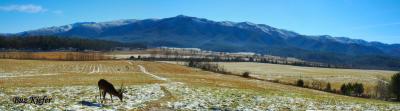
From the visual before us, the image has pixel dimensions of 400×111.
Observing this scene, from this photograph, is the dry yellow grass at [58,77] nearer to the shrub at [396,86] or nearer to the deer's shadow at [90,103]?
the deer's shadow at [90,103]

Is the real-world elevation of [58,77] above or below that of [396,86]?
above

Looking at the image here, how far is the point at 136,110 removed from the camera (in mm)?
24297

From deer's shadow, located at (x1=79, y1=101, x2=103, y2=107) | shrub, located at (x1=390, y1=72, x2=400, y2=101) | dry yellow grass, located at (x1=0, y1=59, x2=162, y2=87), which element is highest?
deer's shadow, located at (x1=79, y1=101, x2=103, y2=107)

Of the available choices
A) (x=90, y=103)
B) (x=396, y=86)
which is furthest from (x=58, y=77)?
(x=396, y=86)

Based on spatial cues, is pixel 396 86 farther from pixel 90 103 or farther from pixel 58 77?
pixel 90 103

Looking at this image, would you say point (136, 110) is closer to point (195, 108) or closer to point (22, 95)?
point (195, 108)

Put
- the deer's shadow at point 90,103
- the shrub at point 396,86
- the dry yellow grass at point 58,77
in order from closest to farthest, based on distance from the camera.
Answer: the deer's shadow at point 90,103, the dry yellow grass at point 58,77, the shrub at point 396,86

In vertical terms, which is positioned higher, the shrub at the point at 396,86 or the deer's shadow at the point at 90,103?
the deer's shadow at the point at 90,103

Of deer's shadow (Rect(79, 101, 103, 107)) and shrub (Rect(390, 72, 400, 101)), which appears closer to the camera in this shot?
deer's shadow (Rect(79, 101, 103, 107))

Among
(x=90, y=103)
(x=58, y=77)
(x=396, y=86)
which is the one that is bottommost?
(x=396, y=86)

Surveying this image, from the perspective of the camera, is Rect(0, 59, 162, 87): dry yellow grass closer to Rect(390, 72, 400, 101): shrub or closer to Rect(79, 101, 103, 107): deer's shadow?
Rect(79, 101, 103, 107): deer's shadow

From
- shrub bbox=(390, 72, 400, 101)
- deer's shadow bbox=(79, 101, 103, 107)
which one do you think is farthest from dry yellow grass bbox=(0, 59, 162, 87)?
shrub bbox=(390, 72, 400, 101)

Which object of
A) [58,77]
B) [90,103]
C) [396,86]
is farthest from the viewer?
[396,86]

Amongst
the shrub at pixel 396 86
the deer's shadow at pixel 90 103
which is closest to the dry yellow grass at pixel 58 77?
the deer's shadow at pixel 90 103
